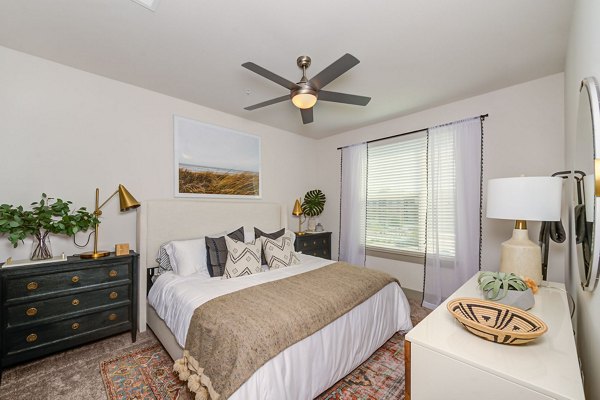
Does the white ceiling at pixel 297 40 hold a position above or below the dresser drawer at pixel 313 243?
above

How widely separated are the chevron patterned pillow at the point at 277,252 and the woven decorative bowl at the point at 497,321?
70.0 inches

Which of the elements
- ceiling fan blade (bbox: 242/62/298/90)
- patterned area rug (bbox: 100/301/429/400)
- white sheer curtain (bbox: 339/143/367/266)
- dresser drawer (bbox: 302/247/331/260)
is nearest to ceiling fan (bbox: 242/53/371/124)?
ceiling fan blade (bbox: 242/62/298/90)

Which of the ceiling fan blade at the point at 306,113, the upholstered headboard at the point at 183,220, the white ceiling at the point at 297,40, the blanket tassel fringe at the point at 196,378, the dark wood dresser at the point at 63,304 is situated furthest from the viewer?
the upholstered headboard at the point at 183,220

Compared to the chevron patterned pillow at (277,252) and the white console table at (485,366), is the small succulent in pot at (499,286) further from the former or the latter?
the chevron patterned pillow at (277,252)

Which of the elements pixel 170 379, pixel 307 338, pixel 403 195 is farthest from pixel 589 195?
pixel 170 379

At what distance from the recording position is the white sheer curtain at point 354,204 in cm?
395

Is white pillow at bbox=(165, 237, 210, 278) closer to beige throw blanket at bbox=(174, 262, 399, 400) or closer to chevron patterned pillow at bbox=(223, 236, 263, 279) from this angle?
chevron patterned pillow at bbox=(223, 236, 263, 279)

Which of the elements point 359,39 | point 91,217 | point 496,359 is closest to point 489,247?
point 496,359

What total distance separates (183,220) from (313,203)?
6.98 feet

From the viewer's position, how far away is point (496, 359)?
89cm

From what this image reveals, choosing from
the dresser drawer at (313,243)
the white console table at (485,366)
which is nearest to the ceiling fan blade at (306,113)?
the white console table at (485,366)

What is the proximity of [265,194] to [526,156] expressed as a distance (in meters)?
3.23

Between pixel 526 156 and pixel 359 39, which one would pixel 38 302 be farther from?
pixel 526 156

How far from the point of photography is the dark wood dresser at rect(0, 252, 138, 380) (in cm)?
185
